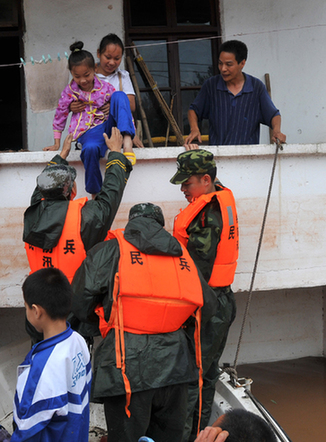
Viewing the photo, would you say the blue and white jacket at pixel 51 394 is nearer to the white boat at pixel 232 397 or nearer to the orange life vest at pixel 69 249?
the orange life vest at pixel 69 249

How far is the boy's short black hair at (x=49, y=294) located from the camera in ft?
6.27

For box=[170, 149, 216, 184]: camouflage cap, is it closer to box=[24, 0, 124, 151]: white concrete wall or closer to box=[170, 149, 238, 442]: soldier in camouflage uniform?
box=[170, 149, 238, 442]: soldier in camouflage uniform

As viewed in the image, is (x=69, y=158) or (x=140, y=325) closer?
(x=140, y=325)

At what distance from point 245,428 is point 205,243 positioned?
5.69 ft

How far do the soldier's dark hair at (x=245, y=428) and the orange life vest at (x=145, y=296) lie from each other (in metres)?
0.95

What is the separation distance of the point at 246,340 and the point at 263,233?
1.58 metres

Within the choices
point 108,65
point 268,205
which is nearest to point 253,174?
point 268,205

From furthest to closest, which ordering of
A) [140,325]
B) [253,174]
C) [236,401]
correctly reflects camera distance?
[253,174] < [236,401] < [140,325]

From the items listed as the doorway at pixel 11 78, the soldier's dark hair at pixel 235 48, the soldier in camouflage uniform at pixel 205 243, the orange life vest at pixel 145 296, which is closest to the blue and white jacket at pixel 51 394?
the orange life vest at pixel 145 296

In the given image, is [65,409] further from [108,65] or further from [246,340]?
[246,340]

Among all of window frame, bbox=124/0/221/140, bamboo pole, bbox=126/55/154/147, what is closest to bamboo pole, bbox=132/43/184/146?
→ bamboo pole, bbox=126/55/154/147

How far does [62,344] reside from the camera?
1.84 m

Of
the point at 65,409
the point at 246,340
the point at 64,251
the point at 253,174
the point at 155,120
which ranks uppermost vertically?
the point at 155,120

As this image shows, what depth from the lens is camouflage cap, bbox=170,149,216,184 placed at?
9.98 ft
